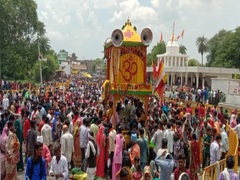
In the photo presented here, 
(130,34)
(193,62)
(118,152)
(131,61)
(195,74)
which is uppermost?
(193,62)

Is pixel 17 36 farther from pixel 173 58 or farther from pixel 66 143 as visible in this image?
pixel 66 143

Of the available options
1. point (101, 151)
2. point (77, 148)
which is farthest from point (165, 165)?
point (77, 148)

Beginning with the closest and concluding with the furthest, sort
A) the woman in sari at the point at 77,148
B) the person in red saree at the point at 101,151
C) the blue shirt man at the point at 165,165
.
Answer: the blue shirt man at the point at 165,165 < the person in red saree at the point at 101,151 < the woman in sari at the point at 77,148

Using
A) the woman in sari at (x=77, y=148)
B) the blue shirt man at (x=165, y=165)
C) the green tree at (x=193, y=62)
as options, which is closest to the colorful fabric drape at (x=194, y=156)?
the blue shirt man at (x=165, y=165)

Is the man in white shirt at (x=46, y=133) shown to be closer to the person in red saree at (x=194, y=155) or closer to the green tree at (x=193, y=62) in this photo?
the person in red saree at (x=194, y=155)

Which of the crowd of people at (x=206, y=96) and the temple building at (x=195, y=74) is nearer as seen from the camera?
the crowd of people at (x=206, y=96)

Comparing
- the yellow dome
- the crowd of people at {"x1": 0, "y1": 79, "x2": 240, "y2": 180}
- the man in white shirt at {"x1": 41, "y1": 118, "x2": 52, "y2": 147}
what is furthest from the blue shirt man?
the yellow dome

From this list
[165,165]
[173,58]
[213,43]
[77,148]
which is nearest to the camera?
[165,165]

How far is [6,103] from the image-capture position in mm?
17516

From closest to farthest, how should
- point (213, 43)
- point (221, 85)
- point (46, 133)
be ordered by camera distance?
point (46, 133) → point (221, 85) → point (213, 43)

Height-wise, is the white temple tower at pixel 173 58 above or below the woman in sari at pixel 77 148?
above

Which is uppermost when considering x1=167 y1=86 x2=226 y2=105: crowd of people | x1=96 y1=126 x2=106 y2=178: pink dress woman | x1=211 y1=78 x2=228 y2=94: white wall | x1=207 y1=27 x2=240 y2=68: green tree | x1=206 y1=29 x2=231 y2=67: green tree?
x1=206 y1=29 x2=231 y2=67: green tree

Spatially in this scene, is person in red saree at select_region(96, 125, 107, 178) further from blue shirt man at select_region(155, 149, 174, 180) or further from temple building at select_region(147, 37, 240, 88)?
temple building at select_region(147, 37, 240, 88)

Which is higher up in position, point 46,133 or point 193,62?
point 193,62
